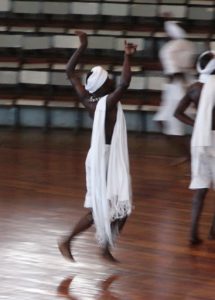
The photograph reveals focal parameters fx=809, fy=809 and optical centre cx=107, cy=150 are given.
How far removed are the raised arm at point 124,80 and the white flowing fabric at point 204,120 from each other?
841 millimetres

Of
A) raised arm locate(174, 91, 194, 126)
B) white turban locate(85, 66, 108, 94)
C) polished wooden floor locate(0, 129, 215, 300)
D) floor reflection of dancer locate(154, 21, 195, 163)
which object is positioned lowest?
polished wooden floor locate(0, 129, 215, 300)

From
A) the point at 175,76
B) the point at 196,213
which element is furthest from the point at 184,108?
the point at 175,76

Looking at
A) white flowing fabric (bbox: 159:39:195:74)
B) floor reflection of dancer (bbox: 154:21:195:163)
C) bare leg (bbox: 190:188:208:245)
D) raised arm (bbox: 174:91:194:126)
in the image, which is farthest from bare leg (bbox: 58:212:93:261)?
white flowing fabric (bbox: 159:39:195:74)

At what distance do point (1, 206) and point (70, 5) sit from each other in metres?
6.11

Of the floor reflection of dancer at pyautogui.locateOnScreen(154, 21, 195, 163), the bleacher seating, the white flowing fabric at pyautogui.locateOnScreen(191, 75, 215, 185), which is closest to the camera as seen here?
the white flowing fabric at pyautogui.locateOnScreen(191, 75, 215, 185)

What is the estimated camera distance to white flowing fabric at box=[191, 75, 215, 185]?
222 inches

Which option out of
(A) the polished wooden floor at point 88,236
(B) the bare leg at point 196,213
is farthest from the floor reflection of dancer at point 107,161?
(B) the bare leg at point 196,213

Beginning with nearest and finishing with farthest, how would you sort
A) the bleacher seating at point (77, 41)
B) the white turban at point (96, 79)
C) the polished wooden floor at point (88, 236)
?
the polished wooden floor at point (88, 236)
the white turban at point (96, 79)
the bleacher seating at point (77, 41)

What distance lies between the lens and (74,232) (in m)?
5.25

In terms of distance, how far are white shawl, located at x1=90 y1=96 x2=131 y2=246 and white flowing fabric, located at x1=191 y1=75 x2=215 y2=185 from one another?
2.47 ft

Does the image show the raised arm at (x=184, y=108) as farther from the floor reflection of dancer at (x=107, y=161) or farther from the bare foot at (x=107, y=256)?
the bare foot at (x=107, y=256)

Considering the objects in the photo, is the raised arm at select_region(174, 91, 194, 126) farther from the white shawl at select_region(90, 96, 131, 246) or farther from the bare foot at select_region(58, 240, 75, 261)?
the bare foot at select_region(58, 240, 75, 261)

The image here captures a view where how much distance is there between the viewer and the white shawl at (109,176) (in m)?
5.12

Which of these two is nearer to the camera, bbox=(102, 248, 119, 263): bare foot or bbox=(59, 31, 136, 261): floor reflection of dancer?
bbox=(59, 31, 136, 261): floor reflection of dancer
